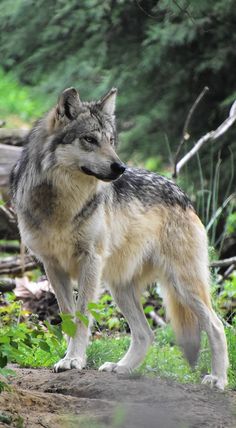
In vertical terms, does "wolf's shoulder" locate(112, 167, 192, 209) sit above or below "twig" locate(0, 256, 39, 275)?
above

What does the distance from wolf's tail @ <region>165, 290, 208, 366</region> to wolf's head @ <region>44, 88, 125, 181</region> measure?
144cm

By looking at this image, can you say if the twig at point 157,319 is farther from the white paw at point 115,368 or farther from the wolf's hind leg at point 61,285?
the wolf's hind leg at point 61,285

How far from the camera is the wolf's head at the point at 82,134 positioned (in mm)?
6066

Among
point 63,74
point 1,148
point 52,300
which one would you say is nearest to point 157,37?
point 63,74

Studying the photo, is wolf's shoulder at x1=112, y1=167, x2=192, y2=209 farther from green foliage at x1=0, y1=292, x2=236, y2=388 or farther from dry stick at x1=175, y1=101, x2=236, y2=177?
dry stick at x1=175, y1=101, x2=236, y2=177

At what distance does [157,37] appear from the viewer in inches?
376

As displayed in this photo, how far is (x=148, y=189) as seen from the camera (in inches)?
274

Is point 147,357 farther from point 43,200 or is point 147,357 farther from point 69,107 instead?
point 69,107

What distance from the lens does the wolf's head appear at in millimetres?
6066

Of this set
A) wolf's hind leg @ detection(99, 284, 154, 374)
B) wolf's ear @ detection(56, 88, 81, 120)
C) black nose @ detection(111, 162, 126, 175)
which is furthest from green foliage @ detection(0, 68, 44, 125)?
black nose @ detection(111, 162, 126, 175)

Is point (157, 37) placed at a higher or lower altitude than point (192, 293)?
higher

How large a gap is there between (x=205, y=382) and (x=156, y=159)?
4.38m

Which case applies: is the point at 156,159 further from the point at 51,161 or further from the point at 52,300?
the point at 51,161

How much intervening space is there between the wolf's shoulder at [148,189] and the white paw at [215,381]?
1442 mm
